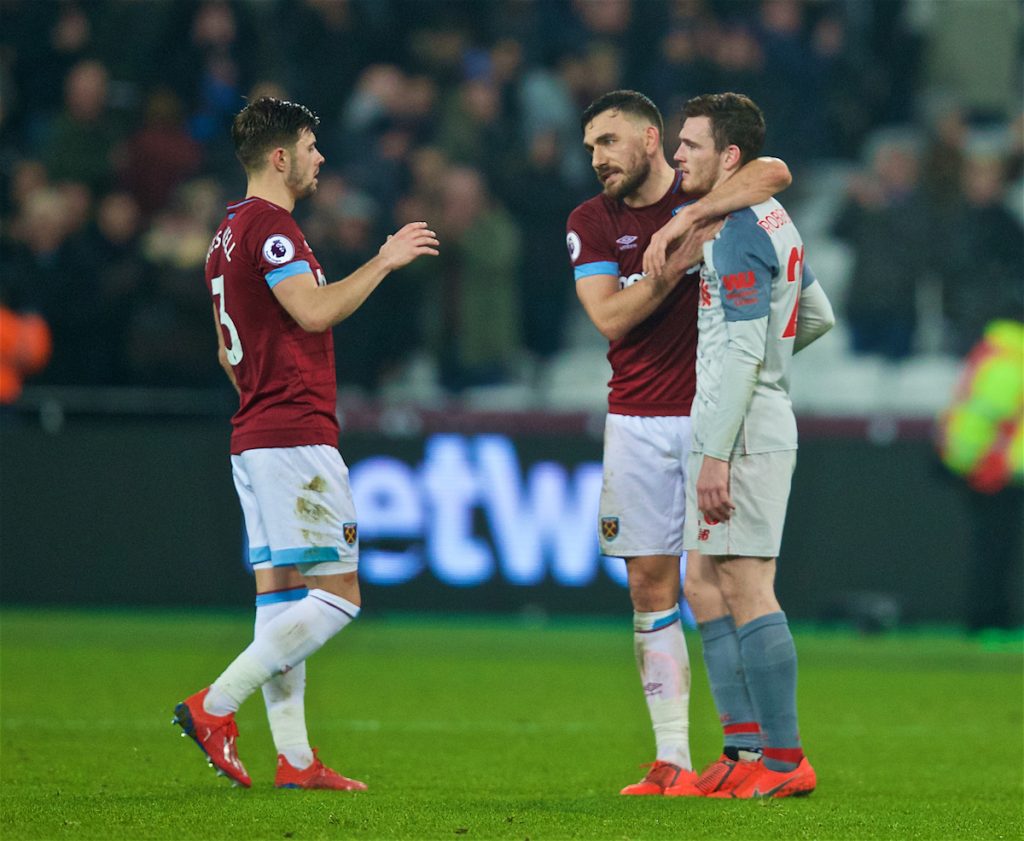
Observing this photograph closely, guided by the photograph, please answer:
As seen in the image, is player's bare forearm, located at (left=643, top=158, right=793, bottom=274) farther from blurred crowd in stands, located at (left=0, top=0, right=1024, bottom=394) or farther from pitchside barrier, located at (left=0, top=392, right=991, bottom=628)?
blurred crowd in stands, located at (left=0, top=0, right=1024, bottom=394)

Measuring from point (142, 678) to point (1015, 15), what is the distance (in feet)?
42.1

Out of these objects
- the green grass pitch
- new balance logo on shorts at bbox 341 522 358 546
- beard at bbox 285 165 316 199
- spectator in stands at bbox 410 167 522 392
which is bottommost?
the green grass pitch

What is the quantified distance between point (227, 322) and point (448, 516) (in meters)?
7.15

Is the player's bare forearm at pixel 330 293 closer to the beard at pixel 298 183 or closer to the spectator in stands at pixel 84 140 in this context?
the beard at pixel 298 183

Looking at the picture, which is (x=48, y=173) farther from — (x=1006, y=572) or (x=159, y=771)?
(x=159, y=771)

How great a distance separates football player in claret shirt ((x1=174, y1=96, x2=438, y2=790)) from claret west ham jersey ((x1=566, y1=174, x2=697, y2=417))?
674 mm

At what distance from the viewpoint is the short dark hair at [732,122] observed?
257 inches

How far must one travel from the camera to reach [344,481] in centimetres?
652

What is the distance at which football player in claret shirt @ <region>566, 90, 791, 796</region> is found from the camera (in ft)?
22.1

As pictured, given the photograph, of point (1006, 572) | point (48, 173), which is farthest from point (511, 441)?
point (48, 173)

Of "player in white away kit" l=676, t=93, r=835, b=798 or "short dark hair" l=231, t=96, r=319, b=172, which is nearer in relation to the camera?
"player in white away kit" l=676, t=93, r=835, b=798

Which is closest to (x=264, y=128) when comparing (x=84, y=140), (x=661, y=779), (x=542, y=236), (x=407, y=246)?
(x=407, y=246)

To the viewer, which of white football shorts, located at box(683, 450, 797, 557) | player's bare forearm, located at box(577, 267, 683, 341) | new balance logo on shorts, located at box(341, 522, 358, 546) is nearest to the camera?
white football shorts, located at box(683, 450, 797, 557)

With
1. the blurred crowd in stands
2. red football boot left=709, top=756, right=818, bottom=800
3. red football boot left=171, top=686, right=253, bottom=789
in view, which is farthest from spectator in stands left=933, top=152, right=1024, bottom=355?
red football boot left=171, top=686, right=253, bottom=789
